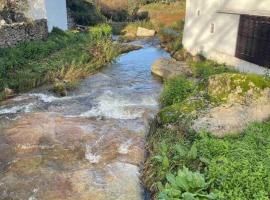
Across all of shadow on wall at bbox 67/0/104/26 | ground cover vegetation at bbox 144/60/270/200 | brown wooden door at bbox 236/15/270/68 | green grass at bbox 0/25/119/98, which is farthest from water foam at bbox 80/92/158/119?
shadow on wall at bbox 67/0/104/26

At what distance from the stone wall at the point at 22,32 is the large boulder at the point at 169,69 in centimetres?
686

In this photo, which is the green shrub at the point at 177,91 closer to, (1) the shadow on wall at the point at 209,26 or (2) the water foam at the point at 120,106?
(2) the water foam at the point at 120,106

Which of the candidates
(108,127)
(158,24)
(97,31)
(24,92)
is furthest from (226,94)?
(158,24)

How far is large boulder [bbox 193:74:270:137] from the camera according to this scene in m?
8.02

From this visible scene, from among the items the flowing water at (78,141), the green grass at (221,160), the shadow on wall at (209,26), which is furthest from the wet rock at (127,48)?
the green grass at (221,160)

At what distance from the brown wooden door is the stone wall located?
34.1ft

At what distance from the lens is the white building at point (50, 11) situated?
709 inches

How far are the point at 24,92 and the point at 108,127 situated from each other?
4.63 m

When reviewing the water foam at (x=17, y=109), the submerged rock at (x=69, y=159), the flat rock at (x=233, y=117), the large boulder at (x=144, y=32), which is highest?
the large boulder at (x=144, y=32)

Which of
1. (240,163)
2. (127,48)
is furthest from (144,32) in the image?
(240,163)

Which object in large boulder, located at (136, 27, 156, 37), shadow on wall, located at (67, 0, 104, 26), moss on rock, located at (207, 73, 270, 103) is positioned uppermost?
shadow on wall, located at (67, 0, 104, 26)

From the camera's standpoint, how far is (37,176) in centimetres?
727

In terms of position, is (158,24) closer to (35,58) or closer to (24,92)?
(35,58)

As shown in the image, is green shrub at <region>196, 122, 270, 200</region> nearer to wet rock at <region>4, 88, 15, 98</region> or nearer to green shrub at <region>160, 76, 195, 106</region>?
green shrub at <region>160, 76, 195, 106</region>
